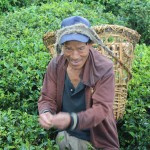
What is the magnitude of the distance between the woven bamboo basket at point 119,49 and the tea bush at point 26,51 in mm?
439

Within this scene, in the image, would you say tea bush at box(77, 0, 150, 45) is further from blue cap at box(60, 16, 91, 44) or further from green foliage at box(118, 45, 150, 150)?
blue cap at box(60, 16, 91, 44)

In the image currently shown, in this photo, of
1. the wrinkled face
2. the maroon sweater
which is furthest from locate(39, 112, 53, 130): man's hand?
the wrinkled face

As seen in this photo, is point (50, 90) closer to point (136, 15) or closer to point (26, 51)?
point (26, 51)

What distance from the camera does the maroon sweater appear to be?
109 inches

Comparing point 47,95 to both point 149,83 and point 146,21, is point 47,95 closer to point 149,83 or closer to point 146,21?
point 149,83

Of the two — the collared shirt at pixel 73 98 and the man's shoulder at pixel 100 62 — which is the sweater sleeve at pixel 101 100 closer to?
the man's shoulder at pixel 100 62

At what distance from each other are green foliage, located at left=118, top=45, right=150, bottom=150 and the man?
25.6 inches

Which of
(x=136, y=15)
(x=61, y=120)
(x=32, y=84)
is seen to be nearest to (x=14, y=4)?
(x=136, y=15)

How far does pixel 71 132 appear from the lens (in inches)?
126

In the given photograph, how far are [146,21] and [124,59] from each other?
290 centimetres

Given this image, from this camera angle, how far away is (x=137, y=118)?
149 inches

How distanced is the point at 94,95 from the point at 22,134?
66 cm

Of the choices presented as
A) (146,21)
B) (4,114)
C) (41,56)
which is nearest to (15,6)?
(146,21)

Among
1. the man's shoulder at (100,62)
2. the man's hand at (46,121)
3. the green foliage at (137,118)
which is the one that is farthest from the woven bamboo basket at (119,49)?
the man's hand at (46,121)
